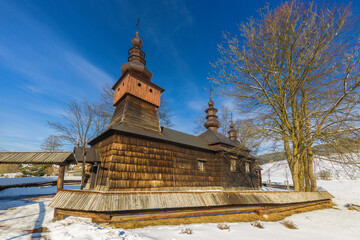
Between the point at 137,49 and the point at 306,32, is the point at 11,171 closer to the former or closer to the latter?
the point at 137,49

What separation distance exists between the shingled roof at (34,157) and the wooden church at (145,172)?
151 cm

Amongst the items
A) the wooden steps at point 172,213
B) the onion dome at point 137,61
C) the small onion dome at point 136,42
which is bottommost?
the wooden steps at point 172,213

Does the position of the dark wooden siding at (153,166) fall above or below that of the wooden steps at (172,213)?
above

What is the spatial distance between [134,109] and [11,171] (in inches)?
1405

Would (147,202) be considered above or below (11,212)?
above

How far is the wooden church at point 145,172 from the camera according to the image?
7.78m

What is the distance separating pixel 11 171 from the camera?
104 ft

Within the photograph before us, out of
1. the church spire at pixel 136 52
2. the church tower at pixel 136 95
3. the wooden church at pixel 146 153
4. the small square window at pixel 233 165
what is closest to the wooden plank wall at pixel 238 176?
the wooden church at pixel 146 153

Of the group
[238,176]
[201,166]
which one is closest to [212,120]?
[238,176]

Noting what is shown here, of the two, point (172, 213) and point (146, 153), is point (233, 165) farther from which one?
point (172, 213)

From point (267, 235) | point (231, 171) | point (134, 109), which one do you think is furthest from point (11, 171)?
point (267, 235)

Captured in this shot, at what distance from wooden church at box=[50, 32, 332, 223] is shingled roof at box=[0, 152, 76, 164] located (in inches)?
59.6

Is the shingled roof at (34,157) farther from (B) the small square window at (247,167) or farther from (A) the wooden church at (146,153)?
(B) the small square window at (247,167)

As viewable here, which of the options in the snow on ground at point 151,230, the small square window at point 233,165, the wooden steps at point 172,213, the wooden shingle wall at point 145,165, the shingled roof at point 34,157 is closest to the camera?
the snow on ground at point 151,230
